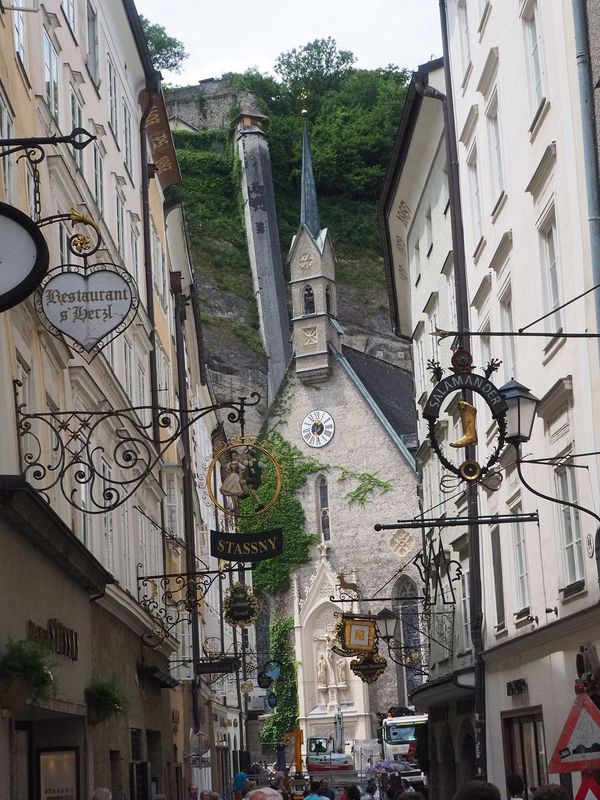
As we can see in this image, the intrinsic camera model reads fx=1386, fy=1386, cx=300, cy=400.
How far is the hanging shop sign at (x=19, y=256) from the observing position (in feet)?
20.7

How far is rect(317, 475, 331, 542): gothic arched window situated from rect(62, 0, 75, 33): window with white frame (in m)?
42.3

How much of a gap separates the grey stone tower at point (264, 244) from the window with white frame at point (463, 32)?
1881 inches

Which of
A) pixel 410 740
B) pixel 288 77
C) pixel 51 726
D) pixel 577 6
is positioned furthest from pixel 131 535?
pixel 288 77

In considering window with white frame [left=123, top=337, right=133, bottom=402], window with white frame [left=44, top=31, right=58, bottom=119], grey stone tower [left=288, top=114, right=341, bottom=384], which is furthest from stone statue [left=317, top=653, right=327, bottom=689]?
window with white frame [left=44, top=31, right=58, bottom=119]

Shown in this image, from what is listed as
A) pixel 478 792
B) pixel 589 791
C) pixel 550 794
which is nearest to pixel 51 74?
pixel 589 791

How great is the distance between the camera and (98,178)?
1938cm

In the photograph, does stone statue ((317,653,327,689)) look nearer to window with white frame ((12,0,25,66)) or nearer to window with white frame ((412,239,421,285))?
window with white frame ((412,239,421,285))

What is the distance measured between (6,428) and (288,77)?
296ft

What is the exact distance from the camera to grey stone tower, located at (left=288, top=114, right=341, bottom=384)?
6147cm

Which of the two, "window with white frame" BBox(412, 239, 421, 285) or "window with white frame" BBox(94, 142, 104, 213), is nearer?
"window with white frame" BBox(94, 142, 104, 213)

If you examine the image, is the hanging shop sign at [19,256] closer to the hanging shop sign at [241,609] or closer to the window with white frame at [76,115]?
the window with white frame at [76,115]

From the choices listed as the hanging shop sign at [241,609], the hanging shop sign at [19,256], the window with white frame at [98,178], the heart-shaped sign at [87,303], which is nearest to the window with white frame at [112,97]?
the window with white frame at [98,178]

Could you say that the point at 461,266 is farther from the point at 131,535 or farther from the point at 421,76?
the point at 131,535

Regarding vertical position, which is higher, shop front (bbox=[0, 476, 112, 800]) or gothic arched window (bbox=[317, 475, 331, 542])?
gothic arched window (bbox=[317, 475, 331, 542])
